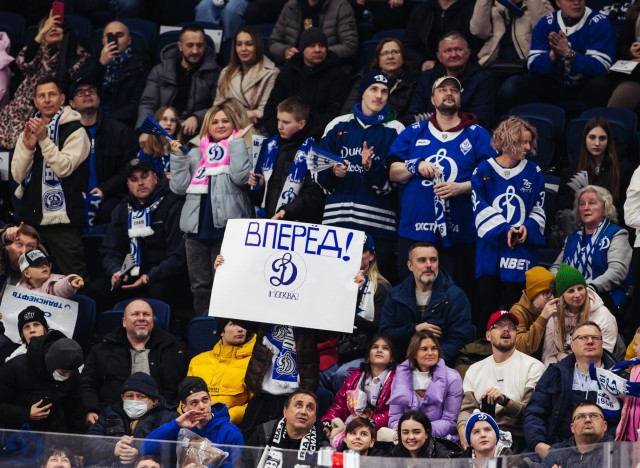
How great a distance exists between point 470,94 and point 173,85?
302 cm

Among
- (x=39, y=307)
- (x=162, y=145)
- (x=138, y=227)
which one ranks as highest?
(x=162, y=145)

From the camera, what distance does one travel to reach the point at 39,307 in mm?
12117

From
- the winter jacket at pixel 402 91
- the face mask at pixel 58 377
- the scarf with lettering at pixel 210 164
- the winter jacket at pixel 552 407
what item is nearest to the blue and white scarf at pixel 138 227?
the scarf with lettering at pixel 210 164

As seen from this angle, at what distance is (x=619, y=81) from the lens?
533 inches

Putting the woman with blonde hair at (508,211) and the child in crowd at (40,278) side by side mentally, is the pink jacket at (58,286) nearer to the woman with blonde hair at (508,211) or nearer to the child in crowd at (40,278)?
the child in crowd at (40,278)

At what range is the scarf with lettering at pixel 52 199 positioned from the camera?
1332 centimetres

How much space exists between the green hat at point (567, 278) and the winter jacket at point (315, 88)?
3096 millimetres

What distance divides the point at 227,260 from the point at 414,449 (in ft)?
6.94

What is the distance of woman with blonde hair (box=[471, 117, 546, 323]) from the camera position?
37.9 feet

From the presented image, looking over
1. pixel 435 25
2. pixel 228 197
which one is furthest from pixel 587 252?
pixel 435 25

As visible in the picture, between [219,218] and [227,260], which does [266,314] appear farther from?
[219,218]

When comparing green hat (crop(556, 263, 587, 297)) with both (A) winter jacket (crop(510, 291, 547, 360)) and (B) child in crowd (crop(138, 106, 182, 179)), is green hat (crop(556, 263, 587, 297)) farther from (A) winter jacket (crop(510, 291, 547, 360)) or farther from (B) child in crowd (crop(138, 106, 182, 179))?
(B) child in crowd (crop(138, 106, 182, 179))

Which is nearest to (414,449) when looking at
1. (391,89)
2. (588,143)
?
(588,143)

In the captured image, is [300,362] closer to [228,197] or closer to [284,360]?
[284,360]
